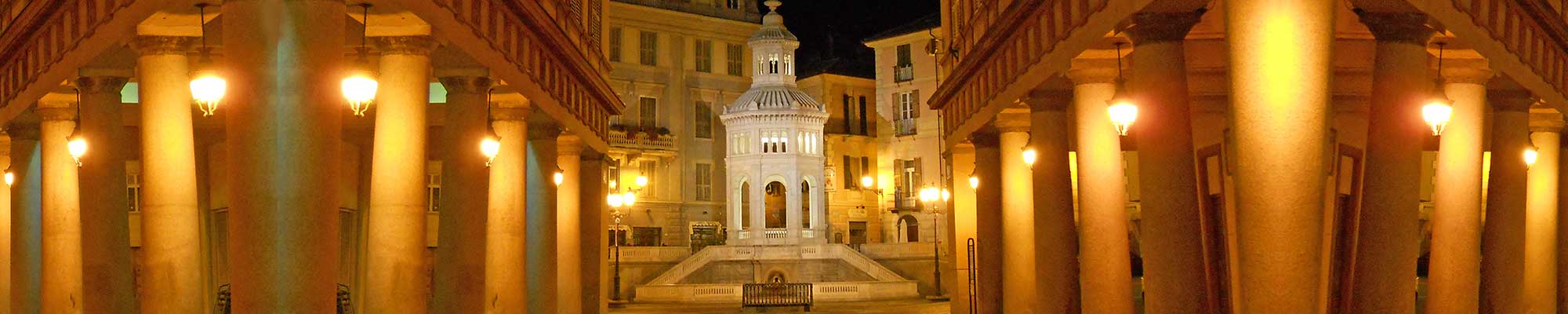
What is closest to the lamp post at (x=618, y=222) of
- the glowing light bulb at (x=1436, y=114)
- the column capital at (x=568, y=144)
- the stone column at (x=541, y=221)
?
the column capital at (x=568, y=144)

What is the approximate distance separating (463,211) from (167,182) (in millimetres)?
4573

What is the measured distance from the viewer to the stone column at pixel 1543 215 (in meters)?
27.4

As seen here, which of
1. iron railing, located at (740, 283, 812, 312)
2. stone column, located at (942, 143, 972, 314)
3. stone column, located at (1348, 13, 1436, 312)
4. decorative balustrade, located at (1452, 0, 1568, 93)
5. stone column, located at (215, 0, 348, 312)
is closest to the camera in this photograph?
stone column, located at (215, 0, 348, 312)

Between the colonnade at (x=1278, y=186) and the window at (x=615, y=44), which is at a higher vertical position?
the window at (x=615, y=44)

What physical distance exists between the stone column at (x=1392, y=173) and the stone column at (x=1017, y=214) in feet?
34.7

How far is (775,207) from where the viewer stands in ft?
267

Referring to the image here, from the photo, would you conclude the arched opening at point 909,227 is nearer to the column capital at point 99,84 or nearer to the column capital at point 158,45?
the column capital at point 99,84

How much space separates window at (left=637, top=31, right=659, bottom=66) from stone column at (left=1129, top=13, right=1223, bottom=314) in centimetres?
5568

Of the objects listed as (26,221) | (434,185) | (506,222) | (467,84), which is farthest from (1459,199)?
(434,185)

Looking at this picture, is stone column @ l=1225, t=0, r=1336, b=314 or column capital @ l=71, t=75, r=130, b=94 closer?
stone column @ l=1225, t=0, r=1336, b=314

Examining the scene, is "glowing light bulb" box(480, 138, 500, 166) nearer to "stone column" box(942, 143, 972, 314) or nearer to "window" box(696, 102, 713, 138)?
"stone column" box(942, 143, 972, 314)

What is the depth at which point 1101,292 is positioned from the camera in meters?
21.5

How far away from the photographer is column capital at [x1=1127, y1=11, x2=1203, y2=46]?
17.1m

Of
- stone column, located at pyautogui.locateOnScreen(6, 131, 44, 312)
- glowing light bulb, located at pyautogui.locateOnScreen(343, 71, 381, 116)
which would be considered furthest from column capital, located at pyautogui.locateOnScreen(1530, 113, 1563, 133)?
stone column, located at pyautogui.locateOnScreen(6, 131, 44, 312)
